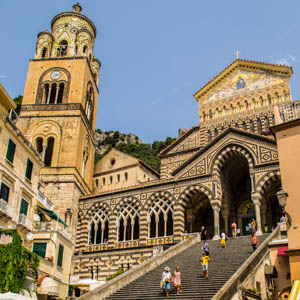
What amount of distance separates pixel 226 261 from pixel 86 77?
25.2 metres

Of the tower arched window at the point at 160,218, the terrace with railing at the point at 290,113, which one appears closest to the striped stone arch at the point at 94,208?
the tower arched window at the point at 160,218

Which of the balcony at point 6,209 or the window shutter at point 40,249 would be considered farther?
the window shutter at point 40,249

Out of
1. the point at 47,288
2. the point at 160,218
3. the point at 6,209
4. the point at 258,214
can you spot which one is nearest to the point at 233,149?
the point at 258,214

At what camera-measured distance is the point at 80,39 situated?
4000 centimetres

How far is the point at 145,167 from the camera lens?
38.8 metres

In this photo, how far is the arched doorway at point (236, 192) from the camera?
89.9 ft

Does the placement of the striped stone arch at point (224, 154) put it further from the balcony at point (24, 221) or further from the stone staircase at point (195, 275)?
the balcony at point (24, 221)

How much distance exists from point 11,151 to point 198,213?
46.5 feet

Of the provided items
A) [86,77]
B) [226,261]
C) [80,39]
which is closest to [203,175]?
[226,261]

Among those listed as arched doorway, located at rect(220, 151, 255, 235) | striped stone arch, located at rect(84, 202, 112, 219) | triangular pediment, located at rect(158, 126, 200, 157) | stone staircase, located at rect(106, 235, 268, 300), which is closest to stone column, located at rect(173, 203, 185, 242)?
arched doorway, located at rect(220, 151, 255, 235)

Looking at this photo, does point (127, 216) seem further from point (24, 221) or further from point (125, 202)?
point (24, 221)

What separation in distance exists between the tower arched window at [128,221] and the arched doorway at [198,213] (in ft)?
12.0

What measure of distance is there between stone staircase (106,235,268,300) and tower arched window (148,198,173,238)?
697 centimetres

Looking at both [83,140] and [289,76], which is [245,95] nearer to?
[289,76]
